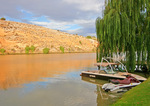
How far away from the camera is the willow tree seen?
52.8 ft

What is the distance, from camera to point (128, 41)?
1638 centimetres

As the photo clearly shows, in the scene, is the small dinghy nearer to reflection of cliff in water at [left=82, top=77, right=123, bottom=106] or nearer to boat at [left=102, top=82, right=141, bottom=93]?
boat at [left=102, top=82, right=141, bottom=93]

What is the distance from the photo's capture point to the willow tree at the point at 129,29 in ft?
52.8

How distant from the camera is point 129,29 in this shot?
16.3m

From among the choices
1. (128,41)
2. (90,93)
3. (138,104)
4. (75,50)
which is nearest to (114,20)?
(128,41)

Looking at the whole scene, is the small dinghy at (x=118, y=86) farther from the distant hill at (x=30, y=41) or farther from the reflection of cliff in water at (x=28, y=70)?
the distant hill at (x=30, y=41)

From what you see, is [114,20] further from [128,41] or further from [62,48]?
[62,48]

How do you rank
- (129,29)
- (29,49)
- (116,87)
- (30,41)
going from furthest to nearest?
(30,41), (29,49), (129,29), (116,87)

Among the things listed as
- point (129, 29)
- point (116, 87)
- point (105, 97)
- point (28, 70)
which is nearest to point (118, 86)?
point (116, 87)

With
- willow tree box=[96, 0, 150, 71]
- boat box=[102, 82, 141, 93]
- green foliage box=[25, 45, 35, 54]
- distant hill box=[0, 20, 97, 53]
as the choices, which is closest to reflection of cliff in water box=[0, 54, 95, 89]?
boat box=[102, 82, 141, 93]

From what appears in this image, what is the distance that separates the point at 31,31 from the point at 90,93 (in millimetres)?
83704

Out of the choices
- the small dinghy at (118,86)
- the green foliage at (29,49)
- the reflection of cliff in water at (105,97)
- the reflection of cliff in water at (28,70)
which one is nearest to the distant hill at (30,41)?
the green foliage at (29,49)

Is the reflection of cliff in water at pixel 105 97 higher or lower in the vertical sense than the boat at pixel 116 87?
lower

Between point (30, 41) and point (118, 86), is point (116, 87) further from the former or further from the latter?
point (30, 41)
